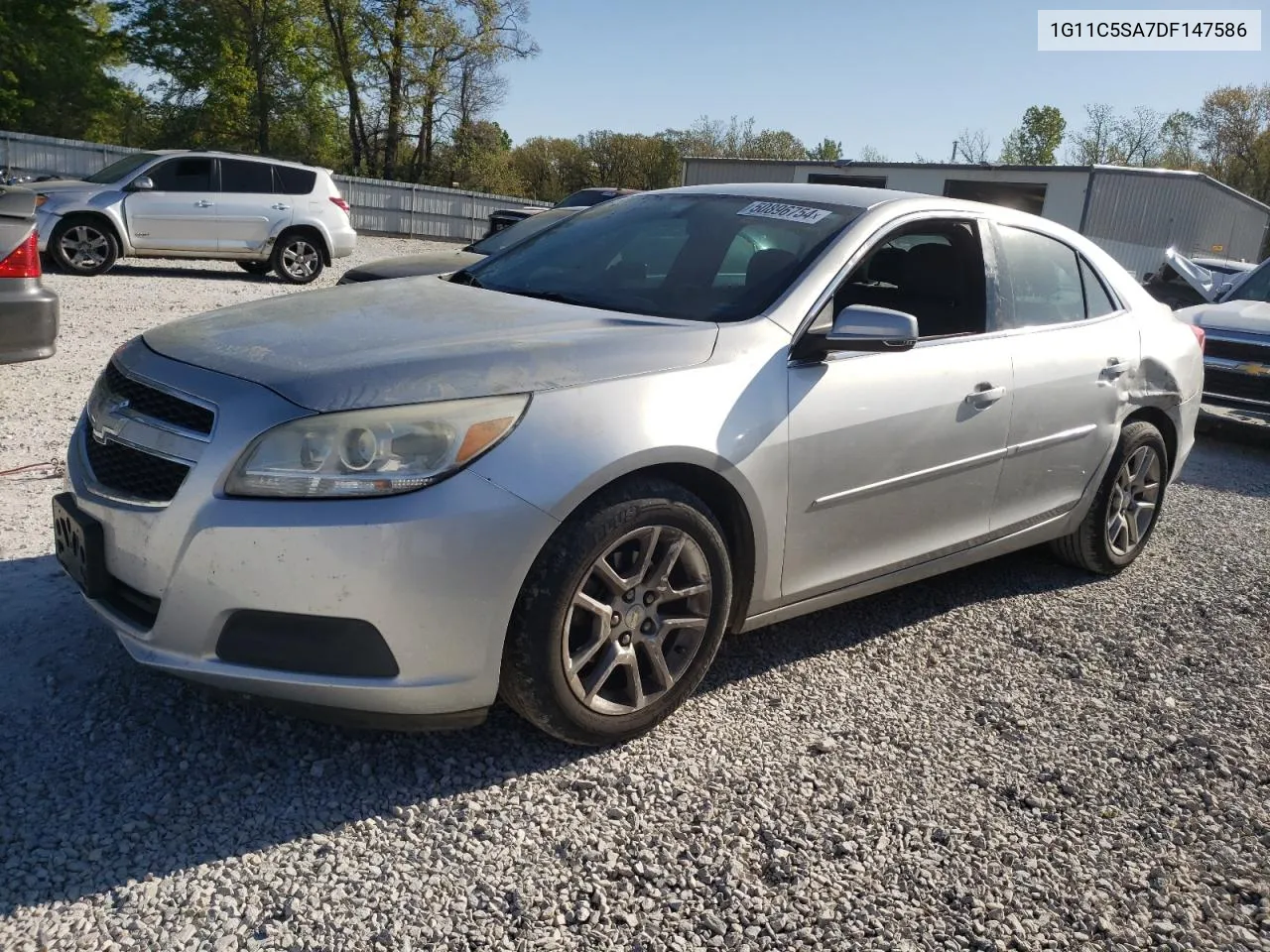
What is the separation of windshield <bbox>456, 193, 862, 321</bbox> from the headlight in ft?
3.53

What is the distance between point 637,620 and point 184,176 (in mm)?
13226

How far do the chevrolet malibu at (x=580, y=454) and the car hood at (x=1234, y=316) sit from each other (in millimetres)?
5900

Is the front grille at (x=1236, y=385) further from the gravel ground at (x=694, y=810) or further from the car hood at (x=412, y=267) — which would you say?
the car hood at (x=412, y=267)

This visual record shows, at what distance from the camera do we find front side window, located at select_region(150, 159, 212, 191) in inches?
544

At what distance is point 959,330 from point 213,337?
2563 millimetres

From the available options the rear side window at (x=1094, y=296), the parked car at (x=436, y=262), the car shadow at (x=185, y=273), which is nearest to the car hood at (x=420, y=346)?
the rear side window at (x=1094, y=296)

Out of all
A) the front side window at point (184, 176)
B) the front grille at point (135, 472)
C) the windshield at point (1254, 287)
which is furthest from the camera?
the front side window at point (184, 176)

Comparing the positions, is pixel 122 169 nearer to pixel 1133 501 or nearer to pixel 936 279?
pixel 936 279

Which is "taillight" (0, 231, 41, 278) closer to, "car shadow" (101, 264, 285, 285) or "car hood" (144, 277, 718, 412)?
"car hood" (144, 277, 718, 412)

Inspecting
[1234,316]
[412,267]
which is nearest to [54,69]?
[412,267]

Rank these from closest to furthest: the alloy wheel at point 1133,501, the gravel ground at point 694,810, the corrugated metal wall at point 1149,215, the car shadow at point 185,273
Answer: the gravel ground at point 694,810 < the alloy wheel at point 1133,501 < the car shadow at point 185,273 < the corrugated metal wall at point 1149,215

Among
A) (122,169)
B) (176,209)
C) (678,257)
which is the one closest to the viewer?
(678,257)

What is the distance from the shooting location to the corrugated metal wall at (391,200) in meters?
23.5

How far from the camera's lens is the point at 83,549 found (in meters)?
2.79
